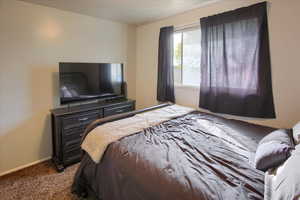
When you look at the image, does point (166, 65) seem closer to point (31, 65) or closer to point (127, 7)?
point (127, 7)

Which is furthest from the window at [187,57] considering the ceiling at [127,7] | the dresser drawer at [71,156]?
the dresser drawer at [71,156]

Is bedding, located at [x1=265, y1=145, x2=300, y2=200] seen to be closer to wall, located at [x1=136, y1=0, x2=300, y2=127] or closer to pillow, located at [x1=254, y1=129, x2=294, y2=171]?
pillow, located at [x1=254, y1=129, x2=294, y2=171]

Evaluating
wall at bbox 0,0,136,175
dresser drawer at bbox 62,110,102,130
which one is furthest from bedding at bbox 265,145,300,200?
wall at bbox 0,0,136,175

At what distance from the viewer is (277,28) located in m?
1.95

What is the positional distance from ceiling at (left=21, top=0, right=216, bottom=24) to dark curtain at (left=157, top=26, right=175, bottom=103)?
34cm

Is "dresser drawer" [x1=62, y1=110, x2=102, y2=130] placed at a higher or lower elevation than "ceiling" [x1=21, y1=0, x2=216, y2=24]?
lower

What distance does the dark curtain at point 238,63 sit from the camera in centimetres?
204

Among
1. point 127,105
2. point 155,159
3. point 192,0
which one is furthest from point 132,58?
point 155,159

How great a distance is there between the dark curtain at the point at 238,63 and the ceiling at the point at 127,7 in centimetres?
46

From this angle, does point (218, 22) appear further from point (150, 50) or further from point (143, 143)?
point (143, 143)

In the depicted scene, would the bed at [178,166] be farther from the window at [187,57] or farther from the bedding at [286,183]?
the window at [187,57]

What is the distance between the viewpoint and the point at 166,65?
10.4ft

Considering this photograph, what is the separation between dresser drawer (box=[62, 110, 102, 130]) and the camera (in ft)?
7.76

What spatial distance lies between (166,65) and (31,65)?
2188mm
